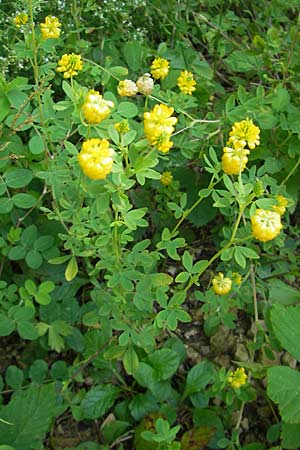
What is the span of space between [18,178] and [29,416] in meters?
0.71

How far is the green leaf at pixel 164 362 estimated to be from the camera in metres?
2.11

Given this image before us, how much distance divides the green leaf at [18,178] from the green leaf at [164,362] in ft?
→ 2.37

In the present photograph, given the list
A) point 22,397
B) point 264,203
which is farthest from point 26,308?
point 264,203

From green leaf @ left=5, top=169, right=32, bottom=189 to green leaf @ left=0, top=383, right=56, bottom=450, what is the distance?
0.62 m

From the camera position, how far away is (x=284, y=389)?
1940 mm

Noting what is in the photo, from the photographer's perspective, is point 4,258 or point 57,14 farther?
point 57,14

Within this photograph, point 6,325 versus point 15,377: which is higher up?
point 6,325

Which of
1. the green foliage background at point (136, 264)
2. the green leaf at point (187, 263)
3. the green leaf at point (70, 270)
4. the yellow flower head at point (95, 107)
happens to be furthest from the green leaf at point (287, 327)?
the yellow flower head at point (95, 107)

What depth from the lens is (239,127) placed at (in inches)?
60.4

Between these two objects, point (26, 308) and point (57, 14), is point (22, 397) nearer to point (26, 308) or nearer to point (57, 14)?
point (26, 308)

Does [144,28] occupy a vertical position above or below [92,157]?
below

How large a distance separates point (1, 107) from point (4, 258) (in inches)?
25.7

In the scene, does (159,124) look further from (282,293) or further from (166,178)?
(282,293)

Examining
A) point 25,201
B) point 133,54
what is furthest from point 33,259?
point 133,54
